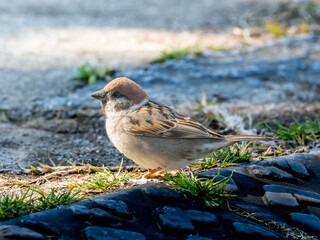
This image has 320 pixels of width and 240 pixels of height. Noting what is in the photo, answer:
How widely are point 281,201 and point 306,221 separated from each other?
0.72 ft

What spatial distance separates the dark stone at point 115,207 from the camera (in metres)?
2.80

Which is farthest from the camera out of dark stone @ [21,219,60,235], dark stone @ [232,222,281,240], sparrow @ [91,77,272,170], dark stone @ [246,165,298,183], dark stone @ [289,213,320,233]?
dark stone @ [246,165,298,183]

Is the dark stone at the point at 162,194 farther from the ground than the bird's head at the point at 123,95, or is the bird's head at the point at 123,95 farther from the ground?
the bird's head at the point at 123,95

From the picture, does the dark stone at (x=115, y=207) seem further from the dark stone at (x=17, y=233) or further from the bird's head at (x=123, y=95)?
the bird's head at (x=123, y=95)

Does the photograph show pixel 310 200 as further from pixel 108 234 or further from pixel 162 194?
pixel 108 234

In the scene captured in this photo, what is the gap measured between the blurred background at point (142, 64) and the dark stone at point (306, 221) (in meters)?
1.69

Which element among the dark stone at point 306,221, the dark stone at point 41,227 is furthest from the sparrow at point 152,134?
the dark stone at point 41,227

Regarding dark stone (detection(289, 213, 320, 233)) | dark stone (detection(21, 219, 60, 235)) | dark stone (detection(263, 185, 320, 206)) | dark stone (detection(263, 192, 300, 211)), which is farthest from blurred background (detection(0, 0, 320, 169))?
dark stone (detection(289, 213, 320, 233))

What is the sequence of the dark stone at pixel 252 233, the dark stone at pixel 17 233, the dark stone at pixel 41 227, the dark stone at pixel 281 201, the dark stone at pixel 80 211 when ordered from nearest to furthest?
1. the dark stone at pixel 17 233
2. the dark stone at pixel 41 227
3. the dark stone at pixel 80 211
4. the dark stone at pixel 252 233
5. the dark stone at pixel 281 201

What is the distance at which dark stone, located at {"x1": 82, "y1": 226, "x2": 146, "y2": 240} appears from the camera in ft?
8.44

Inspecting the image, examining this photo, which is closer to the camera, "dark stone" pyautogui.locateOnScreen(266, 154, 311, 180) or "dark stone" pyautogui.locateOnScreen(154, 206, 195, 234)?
"dark stone" pyautogui.locateOnScreen(154, 206, 195, 234)

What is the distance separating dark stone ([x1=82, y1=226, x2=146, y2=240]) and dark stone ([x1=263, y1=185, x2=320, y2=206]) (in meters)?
1.16

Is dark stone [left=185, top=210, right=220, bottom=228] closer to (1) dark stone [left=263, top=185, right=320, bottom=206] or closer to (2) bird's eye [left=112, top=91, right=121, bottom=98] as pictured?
(1) dark stone [left=263, top=185, right=320, bottom=206]

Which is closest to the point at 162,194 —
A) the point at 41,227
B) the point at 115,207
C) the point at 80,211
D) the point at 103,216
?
the point at 115,207
